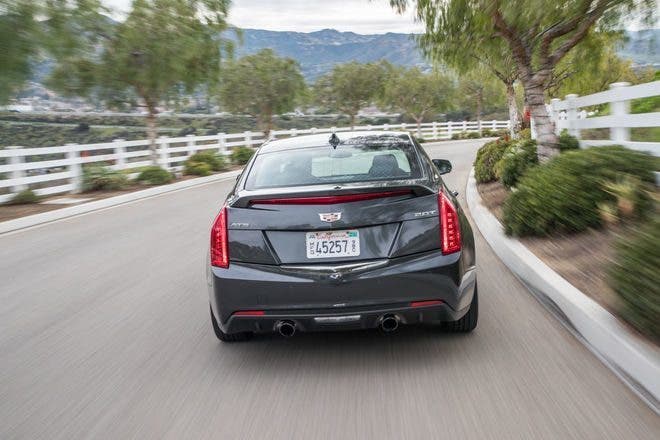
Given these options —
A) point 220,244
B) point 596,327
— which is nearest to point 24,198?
point 220,244

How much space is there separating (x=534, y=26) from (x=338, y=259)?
7.73 meters

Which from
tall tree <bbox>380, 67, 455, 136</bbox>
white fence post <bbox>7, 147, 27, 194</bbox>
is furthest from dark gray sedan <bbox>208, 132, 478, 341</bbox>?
tall tree <bbox>380, 67, 455, 136</bbox>

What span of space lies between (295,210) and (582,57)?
10.5m

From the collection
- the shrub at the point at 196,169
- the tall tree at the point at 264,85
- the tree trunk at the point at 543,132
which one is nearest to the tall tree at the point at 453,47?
the tree trunk at the point at 543,132

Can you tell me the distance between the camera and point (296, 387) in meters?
4.12

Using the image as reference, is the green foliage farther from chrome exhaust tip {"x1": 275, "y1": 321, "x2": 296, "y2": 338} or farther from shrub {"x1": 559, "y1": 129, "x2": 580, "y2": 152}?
chrome exhaust tip {"x1": 275, "y1": 321, "x2": 296, "y2": 338}

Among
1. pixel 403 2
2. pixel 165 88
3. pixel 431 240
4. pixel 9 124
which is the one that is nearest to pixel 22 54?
pixel 403 2

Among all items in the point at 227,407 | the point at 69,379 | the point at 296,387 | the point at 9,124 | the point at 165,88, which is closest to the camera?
the point at 227,407

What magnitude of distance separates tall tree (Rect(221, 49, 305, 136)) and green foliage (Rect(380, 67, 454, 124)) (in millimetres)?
23209

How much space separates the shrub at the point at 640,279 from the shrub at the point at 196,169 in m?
20.5

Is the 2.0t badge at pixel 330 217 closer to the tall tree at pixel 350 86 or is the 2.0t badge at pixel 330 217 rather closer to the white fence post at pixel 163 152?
the white fence post at pixel 163 152

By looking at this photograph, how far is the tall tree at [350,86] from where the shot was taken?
190ft

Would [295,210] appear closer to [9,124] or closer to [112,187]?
[112,187]

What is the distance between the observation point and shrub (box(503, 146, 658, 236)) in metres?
7.18
